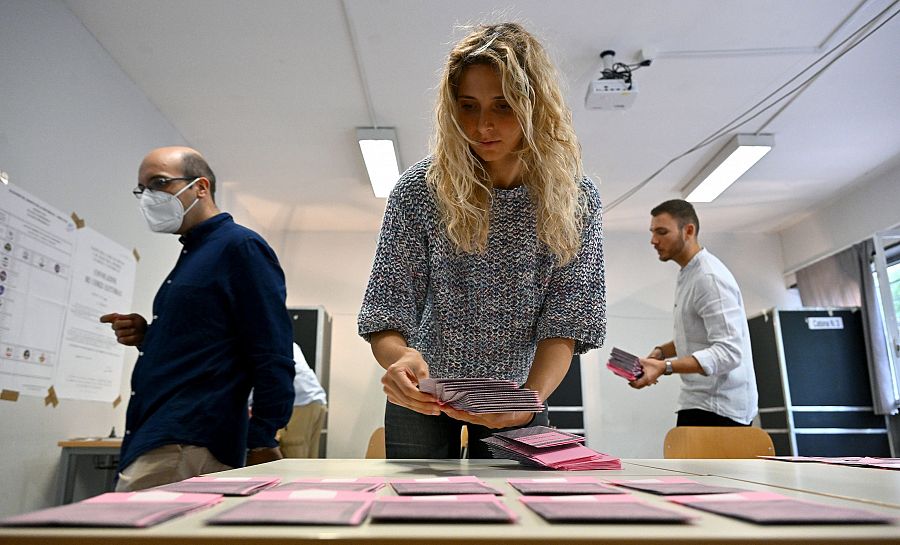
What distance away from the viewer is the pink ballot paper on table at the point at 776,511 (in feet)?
1.39

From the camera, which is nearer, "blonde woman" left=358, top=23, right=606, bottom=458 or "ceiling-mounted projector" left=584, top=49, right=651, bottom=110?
"blonde woman" left=358, top=23, right=606, bottom=458

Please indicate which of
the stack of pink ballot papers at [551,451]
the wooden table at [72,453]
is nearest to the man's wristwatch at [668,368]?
the stack of pink ballot papers at [551,451]

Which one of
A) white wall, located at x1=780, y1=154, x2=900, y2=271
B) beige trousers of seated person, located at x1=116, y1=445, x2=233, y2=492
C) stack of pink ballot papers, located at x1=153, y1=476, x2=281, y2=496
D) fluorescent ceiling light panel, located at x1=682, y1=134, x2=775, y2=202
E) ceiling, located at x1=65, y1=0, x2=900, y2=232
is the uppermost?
ceiling, located at x1=65, y1=0, x2=900, y2=232

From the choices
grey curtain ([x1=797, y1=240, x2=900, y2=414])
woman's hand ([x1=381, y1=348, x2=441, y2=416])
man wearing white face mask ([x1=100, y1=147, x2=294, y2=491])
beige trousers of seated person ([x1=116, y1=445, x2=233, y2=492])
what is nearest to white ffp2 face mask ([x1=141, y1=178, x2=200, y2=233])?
man wearing white face mask ([x1=100, y1=147, x2=294, y2=491])

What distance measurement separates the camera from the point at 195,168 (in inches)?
84.4

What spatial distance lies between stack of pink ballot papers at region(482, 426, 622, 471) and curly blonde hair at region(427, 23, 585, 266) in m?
0.39

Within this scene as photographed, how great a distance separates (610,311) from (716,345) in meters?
3.95

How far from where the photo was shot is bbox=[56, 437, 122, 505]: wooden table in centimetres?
296

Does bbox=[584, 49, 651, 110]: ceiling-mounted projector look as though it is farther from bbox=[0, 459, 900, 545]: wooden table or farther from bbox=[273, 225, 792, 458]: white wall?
bbox=[0, 459, 900, 545]: wooden table

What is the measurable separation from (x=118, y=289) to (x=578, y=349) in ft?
10.5

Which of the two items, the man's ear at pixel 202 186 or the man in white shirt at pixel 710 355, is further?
the man in white shirt at pixel 710 355

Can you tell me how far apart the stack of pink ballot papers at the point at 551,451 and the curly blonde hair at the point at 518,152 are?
389 mm

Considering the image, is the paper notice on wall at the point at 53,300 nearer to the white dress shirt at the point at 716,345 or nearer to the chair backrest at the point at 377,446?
the chair backrest at the point at 377,446

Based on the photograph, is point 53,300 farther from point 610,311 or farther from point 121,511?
point 610,311
